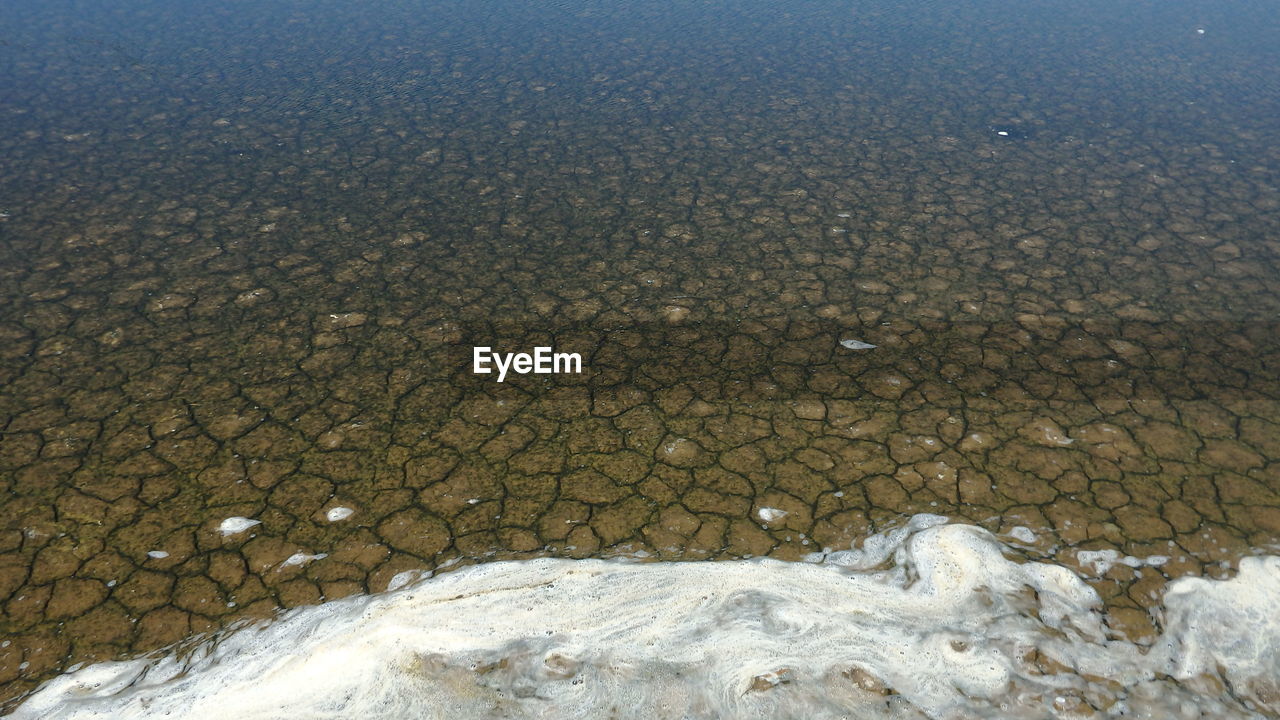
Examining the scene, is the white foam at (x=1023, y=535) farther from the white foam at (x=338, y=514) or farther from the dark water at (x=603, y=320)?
the white foam at (x=338, y=514)

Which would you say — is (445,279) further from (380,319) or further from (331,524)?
(331,524)

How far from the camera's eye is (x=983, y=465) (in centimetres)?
476

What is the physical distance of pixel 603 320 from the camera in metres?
6.12

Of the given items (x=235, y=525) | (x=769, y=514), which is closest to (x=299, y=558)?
(x=235, y=525)

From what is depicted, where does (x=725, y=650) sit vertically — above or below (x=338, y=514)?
below

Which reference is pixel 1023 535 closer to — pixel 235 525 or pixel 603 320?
pixel 603 320

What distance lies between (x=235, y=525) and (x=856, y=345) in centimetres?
397

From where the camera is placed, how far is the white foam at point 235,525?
14.2ft

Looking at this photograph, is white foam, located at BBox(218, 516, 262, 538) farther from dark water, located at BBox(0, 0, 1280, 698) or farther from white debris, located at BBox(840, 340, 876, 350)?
white debris, located at BBox(840, 340, 876, 350)

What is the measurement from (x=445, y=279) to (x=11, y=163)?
17.2 ft

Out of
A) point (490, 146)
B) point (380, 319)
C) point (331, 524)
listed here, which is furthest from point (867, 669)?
point (490, 146)

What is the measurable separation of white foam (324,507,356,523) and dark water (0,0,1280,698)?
49 millimetres

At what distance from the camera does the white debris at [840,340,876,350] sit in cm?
579

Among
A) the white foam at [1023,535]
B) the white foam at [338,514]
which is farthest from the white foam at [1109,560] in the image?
the white foam at [338,514]
